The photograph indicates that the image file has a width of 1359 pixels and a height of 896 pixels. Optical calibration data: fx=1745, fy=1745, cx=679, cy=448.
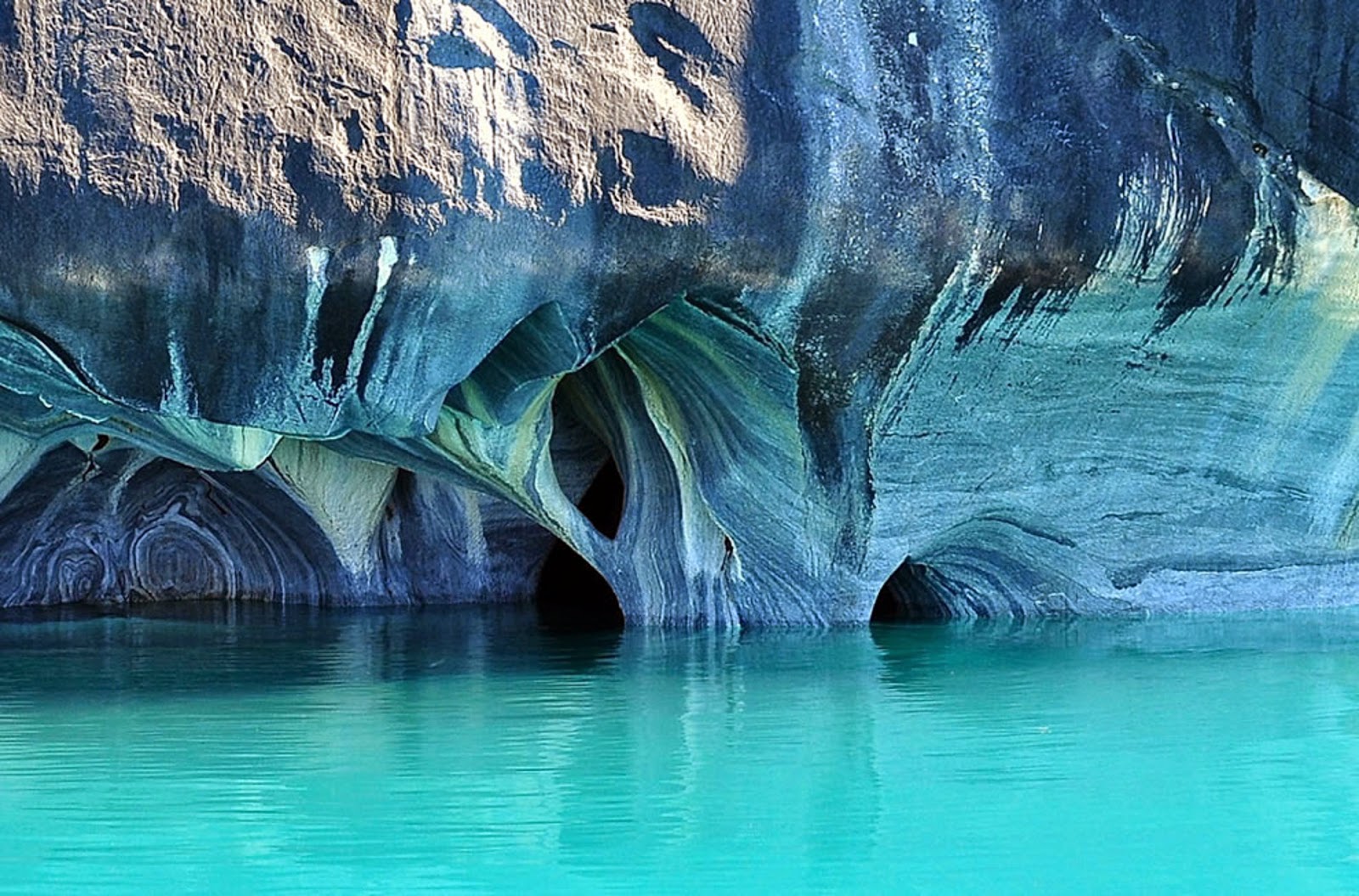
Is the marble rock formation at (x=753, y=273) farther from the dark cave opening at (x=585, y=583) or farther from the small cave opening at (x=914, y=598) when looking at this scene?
the dark cave opening at (x=585, y=583)

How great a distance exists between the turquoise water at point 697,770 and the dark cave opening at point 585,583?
153 cm

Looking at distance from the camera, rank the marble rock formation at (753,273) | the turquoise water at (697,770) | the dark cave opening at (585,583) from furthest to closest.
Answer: the dark cave opening at (585,583), the marble rock formation at (753,273), the turquoise water at (697,770)

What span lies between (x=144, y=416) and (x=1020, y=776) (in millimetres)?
2998

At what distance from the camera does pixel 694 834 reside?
2732 millimetres

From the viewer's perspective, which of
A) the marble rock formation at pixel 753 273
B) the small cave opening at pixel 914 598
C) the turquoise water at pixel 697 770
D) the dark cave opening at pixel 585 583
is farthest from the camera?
the dark cave opening at pixel 585 583

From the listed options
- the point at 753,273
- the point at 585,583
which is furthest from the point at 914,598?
the point at 585,583

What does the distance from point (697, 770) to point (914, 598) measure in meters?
3.71

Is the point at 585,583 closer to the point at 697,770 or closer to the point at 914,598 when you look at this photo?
the point at 914,598

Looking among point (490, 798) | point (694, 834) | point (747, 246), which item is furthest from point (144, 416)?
point (694, 834)

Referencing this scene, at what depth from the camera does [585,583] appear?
909cm

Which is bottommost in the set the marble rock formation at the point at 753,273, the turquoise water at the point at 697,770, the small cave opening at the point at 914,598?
the turquoise water at the point at 697,770

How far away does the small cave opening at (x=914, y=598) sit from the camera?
21.5 ft

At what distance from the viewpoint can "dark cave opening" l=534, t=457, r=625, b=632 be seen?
6.92m

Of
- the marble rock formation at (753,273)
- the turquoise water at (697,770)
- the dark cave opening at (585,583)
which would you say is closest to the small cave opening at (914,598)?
the marble rock formation at (753,273)
